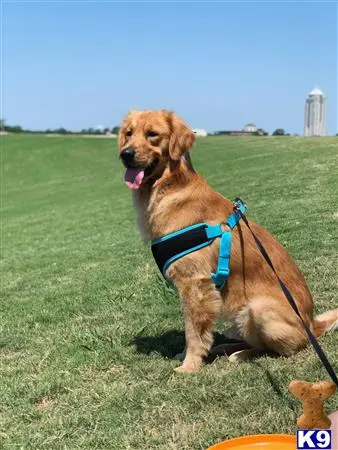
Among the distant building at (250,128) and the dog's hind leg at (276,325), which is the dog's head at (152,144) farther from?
the distant building at (250,128)

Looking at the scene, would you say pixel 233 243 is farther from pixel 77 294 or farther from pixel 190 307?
pixel 77 294

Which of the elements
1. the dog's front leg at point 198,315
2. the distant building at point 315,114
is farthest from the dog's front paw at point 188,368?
the distant building at point 315,114

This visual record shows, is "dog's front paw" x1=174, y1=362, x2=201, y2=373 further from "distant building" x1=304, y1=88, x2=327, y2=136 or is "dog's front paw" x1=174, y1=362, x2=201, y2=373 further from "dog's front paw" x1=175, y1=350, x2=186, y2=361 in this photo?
"distant building" x1=304, y1=88, x2=327, y2=136

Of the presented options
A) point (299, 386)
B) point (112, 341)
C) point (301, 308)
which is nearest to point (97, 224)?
point (112, 341)

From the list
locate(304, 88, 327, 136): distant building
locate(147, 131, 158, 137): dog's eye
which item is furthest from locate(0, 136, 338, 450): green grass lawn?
locate(304, 88, 327, 136): distant building

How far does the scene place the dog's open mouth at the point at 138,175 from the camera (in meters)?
4.29

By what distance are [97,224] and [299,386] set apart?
12966mm

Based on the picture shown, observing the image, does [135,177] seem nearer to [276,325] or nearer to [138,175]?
[138,175]

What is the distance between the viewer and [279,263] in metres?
4.29

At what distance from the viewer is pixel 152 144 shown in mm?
4375

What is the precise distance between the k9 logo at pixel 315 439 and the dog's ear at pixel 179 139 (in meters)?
2.71

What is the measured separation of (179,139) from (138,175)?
467 millimetres

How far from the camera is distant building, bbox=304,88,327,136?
64.2 meters

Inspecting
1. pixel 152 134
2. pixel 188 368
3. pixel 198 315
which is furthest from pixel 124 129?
pixel 188 368
